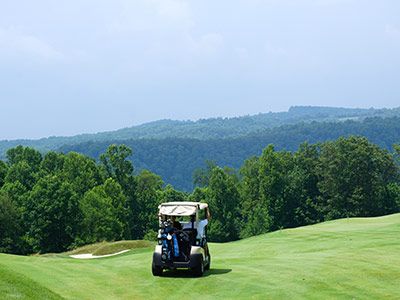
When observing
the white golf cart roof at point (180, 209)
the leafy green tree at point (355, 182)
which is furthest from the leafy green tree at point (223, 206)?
the white golf cart roof at point (180, 209)

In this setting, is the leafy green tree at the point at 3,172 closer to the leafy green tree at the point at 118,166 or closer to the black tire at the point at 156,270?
the leafy green tree at the point at 118,166

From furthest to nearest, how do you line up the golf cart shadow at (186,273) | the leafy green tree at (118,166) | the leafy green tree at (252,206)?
the leafy green tree at (118,166)
the leafy green tree at (252,206)
the golf cart shadow at (186,273)

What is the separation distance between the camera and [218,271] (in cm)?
2731

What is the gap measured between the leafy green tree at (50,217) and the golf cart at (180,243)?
174 ft

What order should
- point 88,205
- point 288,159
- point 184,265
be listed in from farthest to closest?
point 288,159
point 88,205
point 184,265

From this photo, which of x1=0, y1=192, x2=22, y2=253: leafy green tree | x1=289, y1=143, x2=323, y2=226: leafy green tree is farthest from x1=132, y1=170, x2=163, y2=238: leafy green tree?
x1=0, y1=192, x2=22, y2=253: leafy green tree

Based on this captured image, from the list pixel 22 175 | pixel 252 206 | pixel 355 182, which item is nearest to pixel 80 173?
pixel 22 175

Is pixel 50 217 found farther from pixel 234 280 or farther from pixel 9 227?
pixel 234 280

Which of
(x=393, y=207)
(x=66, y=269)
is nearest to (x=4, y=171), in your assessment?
(x=393, y=207)

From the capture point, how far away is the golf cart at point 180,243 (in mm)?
25406

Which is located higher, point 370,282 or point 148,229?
point 370,282

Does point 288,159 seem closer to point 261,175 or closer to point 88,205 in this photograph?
point 261,175

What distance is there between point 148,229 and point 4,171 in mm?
23143

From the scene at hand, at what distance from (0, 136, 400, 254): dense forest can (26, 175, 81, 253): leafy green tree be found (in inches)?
143
